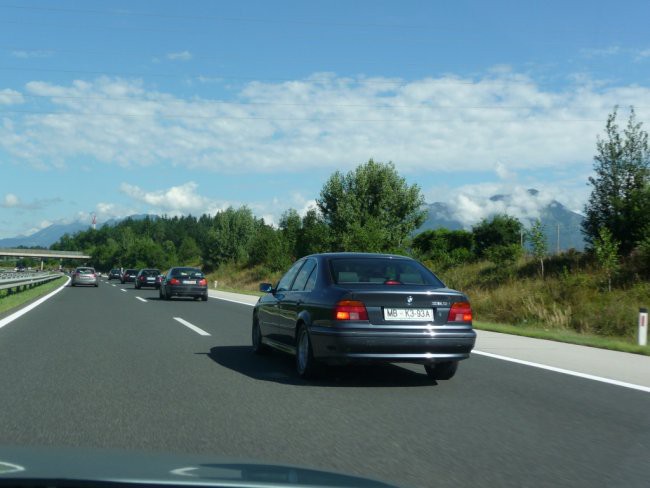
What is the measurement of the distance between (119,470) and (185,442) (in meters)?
2.68

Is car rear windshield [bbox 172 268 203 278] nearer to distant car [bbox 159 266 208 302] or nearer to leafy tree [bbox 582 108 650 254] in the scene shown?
distant car [bbox 159 266 208 302]

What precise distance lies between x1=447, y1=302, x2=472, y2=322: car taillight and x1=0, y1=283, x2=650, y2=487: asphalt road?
77 cm

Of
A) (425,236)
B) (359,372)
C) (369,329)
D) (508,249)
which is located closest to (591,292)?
(508,249)

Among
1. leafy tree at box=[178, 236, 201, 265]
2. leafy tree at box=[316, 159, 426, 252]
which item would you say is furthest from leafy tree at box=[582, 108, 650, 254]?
leafy tree at box=[178, 236, 201, 265]

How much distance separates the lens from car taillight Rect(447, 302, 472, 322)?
845 cm

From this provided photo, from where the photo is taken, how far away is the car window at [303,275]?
959 centimetres

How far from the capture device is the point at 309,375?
873 cm

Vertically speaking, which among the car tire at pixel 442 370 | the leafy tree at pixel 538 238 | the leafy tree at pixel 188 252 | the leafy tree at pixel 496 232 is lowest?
the car tire at pixel 442 370

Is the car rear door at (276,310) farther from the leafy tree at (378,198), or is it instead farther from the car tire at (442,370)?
the leafy tree at (378,198)

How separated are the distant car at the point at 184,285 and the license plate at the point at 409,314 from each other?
22316 mm

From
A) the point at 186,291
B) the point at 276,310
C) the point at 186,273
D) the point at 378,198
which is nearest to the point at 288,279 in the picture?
the point at 276,310

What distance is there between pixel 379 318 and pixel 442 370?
1.39m

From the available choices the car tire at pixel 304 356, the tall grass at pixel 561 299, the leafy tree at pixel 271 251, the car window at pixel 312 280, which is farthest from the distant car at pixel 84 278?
the car tire at pixel 304 356

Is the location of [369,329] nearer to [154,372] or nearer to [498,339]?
[154,372]
